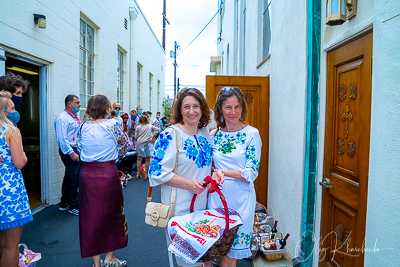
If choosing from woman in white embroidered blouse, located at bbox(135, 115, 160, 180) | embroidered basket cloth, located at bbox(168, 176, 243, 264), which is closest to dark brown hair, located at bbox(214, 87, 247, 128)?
embroidered basket cloth, located at bbox(168, 176, 243, 264)

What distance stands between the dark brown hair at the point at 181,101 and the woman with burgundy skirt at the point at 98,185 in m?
1.17

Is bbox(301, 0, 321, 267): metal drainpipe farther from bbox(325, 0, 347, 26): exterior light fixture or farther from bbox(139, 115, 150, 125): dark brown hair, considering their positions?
bbox(139, 115, 150, 125): dark brown hair

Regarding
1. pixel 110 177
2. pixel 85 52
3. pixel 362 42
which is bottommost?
pixel 110 177

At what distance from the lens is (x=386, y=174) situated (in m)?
1.63

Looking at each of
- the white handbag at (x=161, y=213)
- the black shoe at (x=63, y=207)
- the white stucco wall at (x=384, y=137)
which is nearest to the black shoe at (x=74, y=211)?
the black shoe at (x=63, y=207)

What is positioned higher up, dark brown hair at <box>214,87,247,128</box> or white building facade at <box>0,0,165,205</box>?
white building facade at <box>0,0,165,205</box>

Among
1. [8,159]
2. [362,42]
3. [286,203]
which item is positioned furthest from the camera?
[286,203]

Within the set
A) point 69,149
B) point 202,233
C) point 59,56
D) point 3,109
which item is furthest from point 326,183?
point 59,56

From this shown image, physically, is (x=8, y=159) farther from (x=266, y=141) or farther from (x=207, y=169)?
(x=266, y=141)

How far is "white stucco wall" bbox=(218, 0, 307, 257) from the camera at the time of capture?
9.55 feet

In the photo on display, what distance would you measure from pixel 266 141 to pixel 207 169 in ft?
8.81


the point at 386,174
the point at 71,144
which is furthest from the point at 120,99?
the point at 386,174

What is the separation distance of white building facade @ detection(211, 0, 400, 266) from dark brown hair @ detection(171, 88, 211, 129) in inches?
43.4

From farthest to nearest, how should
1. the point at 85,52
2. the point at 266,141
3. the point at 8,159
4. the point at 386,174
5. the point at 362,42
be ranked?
the point at 85,52
the point at 266,141
the point at 8,159
the point at 362,42
the point at 386,174
